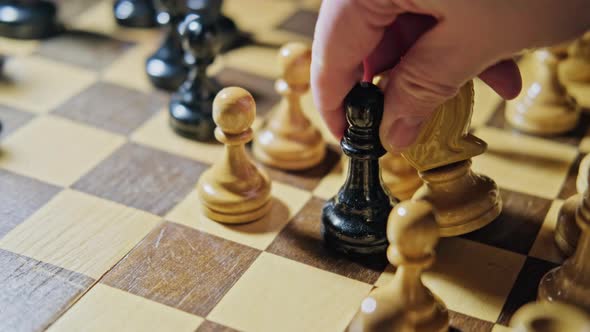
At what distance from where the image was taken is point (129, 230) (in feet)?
4.22

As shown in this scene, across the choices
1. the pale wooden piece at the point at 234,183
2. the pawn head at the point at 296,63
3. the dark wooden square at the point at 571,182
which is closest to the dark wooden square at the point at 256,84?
the pawn head at the point at 296,63

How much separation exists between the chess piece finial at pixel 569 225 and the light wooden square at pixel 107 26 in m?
0.99

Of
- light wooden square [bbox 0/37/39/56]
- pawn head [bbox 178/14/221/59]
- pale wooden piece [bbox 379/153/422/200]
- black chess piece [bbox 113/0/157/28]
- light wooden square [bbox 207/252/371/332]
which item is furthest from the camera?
black chess piece [bbox 113/0/157/28]

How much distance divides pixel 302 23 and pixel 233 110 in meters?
0.73

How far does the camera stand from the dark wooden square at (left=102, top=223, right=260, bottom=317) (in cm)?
115

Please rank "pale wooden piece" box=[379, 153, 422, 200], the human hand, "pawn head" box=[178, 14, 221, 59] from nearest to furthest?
the human hand → "pale wooden piece" box=[379, 153, 422, 200] → "pawn head" box=[178, 14, 221, 59]

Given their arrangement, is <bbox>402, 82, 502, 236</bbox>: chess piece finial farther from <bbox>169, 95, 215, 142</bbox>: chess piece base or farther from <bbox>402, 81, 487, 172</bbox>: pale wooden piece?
<bbox>169, 95, 215, 142</bbox>: chess piece base

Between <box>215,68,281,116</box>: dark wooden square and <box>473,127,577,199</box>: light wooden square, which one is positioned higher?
<box>215,68,281,116</box>: dark wooden square

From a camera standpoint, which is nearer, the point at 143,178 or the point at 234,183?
the point at 234,183

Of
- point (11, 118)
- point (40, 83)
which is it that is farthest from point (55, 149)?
point (40, 83)

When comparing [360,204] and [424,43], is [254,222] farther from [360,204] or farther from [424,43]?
[424,43]

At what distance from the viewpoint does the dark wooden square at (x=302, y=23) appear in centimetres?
190

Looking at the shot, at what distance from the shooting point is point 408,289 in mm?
1036

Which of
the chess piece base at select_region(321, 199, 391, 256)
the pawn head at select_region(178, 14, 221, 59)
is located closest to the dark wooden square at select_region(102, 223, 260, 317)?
the chess piece base at select_region(321, 199, 391, 256)
